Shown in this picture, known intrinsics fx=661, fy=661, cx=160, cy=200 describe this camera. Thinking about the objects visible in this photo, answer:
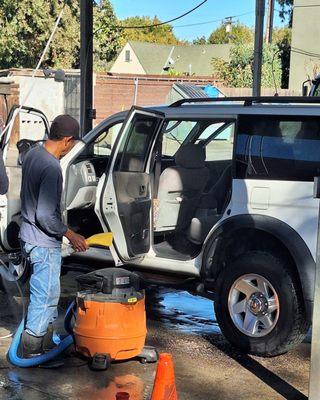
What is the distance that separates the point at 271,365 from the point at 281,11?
50316 millimetres

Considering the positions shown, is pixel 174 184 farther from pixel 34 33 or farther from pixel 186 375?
pixel 34 33

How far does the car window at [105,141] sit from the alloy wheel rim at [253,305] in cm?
198

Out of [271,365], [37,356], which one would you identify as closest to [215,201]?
[271,365]

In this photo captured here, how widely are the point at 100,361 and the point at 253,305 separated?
4.46 feet

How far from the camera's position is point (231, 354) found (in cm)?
548

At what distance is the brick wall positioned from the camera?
85.1 ft

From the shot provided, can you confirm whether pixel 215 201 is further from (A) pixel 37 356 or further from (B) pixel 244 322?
(A) pixel 37 356

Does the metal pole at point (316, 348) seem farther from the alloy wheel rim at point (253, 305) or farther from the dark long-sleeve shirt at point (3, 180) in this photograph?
the dark long-sleeve shirt at point (3, 180)

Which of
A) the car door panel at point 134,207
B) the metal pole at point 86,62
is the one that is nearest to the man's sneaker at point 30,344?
the car door panel at point 134,207

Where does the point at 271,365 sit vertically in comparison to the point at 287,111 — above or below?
below

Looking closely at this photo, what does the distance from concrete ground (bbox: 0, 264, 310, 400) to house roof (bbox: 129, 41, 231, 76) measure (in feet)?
175

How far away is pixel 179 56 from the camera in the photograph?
203 ft

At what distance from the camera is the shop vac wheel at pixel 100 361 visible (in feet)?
15.7

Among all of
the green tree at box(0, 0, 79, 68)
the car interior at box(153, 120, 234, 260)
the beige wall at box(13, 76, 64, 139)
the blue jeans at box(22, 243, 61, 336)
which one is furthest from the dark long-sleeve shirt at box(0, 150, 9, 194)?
the green tree at box(0, 0, 79, 68)
